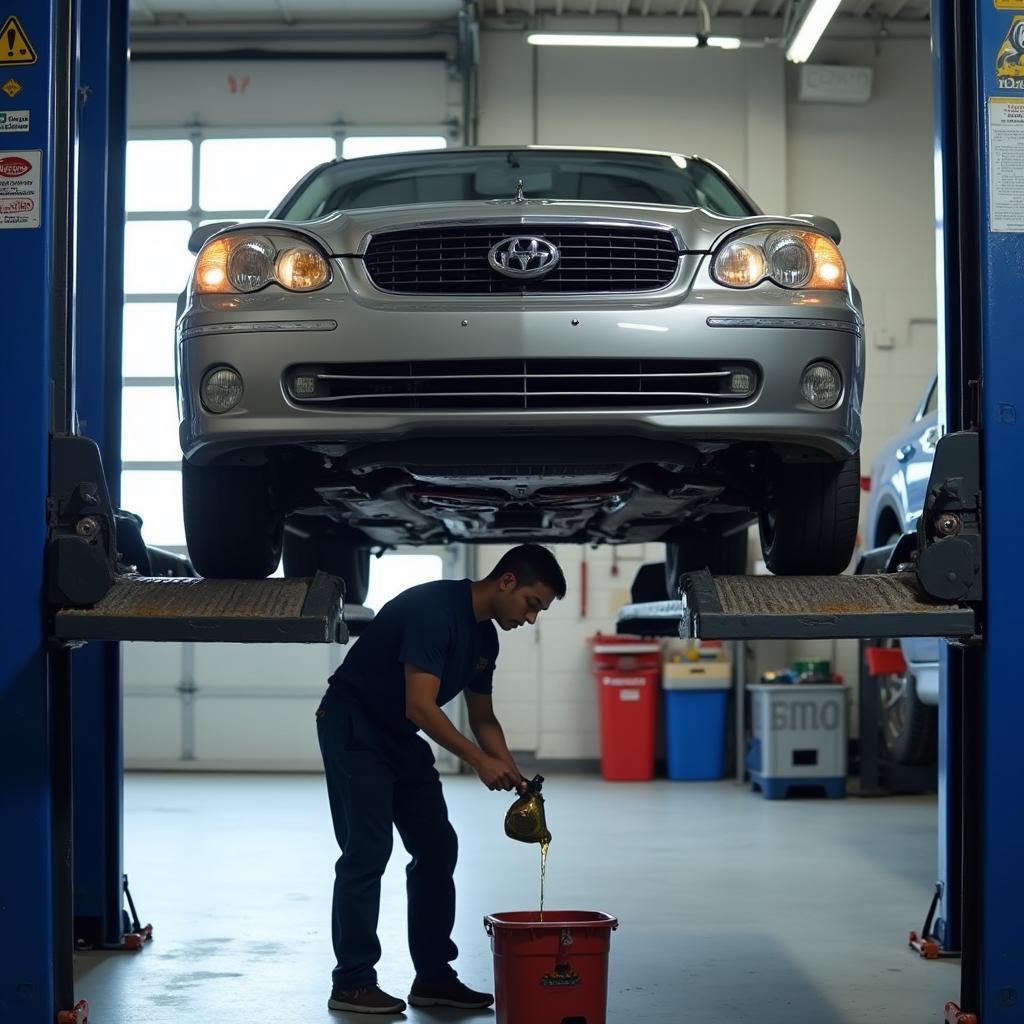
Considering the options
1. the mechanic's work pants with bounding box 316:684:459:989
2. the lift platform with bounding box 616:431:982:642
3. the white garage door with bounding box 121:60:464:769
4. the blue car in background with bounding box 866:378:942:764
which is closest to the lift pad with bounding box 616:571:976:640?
the lift platform with bounding box 616:431:982:642

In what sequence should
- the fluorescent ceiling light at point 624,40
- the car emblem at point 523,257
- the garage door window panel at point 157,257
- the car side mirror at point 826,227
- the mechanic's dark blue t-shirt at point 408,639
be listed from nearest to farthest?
the car emblem at point 523,257, the car side mirror at point 826,227, the mechanic's dark blue t-shirt at point 408,639, the fluorescent ceiling light at point 624,40, the garage door window panel at point 157,257

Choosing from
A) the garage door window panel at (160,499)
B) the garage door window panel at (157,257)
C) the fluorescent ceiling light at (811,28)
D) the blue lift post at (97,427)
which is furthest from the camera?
the garage door window panel at (157,257)

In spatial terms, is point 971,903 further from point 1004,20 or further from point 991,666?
point 1004,20

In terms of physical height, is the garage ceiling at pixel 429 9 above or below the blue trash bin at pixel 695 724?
above

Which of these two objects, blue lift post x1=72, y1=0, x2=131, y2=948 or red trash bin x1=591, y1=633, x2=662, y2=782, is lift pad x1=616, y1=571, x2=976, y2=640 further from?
red trash bin x1=591, y1=633, x2=662, y2=782

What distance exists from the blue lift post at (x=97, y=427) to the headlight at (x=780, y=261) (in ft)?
7.32

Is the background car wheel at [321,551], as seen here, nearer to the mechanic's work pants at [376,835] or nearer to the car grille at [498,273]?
the mechanic's work pants at [376,835]

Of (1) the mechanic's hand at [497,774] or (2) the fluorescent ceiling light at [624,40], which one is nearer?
(1) the mechanic's hand at [497,774]

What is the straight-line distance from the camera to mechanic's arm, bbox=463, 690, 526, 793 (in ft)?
12.9

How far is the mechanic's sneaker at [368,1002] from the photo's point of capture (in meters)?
3.86

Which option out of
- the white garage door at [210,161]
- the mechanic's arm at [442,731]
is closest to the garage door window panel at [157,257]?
the white garage door at [210,161]

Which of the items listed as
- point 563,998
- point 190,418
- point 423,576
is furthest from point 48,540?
point 423,576

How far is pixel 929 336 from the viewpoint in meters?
11.3

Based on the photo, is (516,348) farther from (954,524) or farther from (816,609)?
(954,524)
